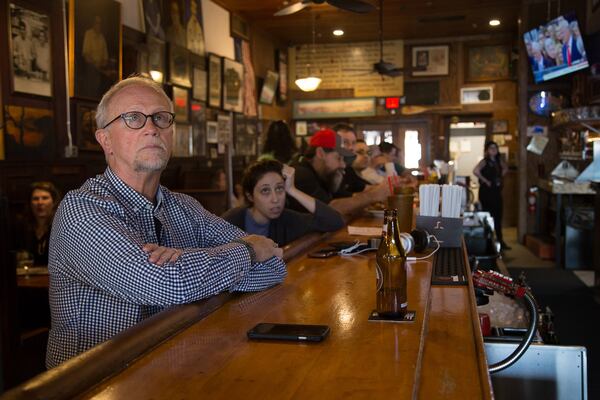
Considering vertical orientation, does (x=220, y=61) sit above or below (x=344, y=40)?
below

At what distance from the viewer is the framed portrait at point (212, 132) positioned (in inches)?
359

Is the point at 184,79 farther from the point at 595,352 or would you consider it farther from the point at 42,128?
the point at 595,352

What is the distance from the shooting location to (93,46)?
6078 millimetres

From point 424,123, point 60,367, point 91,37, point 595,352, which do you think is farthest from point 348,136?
point 424,123

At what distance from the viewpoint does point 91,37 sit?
19.8ft

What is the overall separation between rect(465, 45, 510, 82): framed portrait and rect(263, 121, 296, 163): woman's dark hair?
8100mm

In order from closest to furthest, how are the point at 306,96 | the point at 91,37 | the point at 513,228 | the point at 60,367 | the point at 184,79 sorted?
1. the point at 60,367
2. the point at 91,37
3. the point at 184,79
4. the point at 513,228
5. the point at 306,96

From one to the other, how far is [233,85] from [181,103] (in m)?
1.96

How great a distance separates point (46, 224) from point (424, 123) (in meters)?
9.67

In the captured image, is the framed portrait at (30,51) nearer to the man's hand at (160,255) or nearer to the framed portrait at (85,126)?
the framed portrait at (85,126)

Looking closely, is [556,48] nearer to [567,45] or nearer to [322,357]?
[567,45]

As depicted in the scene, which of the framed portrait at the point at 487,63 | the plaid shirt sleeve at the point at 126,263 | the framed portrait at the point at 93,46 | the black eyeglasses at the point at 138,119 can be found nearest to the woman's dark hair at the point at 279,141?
the framed portrait at the point at 93,46

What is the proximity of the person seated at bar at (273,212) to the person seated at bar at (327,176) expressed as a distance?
1.70 ft

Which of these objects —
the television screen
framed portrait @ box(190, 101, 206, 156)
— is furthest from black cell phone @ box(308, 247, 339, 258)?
the television screen
